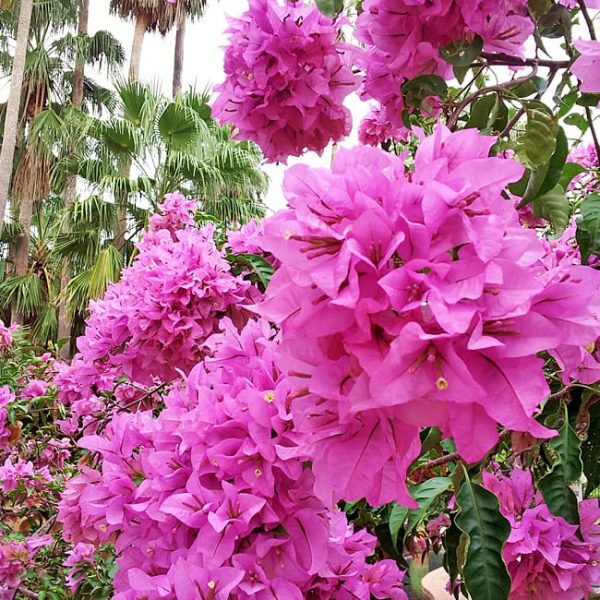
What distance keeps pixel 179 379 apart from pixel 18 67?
6732 mm

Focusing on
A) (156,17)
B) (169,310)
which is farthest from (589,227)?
(156,17)

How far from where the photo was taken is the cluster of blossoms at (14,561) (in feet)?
5.33

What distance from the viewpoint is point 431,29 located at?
0.54m

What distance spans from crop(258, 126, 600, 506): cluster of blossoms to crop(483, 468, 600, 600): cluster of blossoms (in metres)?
0.38

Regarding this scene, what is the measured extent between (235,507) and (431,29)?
44 centimetres

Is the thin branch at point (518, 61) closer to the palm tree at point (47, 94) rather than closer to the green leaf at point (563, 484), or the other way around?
the green leaf at point (563, 484)

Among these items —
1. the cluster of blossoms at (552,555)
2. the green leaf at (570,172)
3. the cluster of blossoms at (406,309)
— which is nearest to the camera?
the cluster of blossoms at (406,309)

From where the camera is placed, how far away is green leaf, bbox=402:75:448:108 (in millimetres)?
594

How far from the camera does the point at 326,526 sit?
590 millimetres

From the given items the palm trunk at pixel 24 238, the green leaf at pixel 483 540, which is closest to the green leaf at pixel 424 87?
the green leaf at pixel 483 540

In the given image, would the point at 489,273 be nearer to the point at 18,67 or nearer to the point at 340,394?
the point at 340,394

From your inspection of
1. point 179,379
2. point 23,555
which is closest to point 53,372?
point 23,555

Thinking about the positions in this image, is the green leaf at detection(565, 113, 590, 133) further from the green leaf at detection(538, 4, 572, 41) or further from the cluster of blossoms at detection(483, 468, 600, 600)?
the cluster of blossoms at detection(483, 468, 600, 600)

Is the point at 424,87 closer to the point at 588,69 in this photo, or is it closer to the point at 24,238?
the point at 588,69
